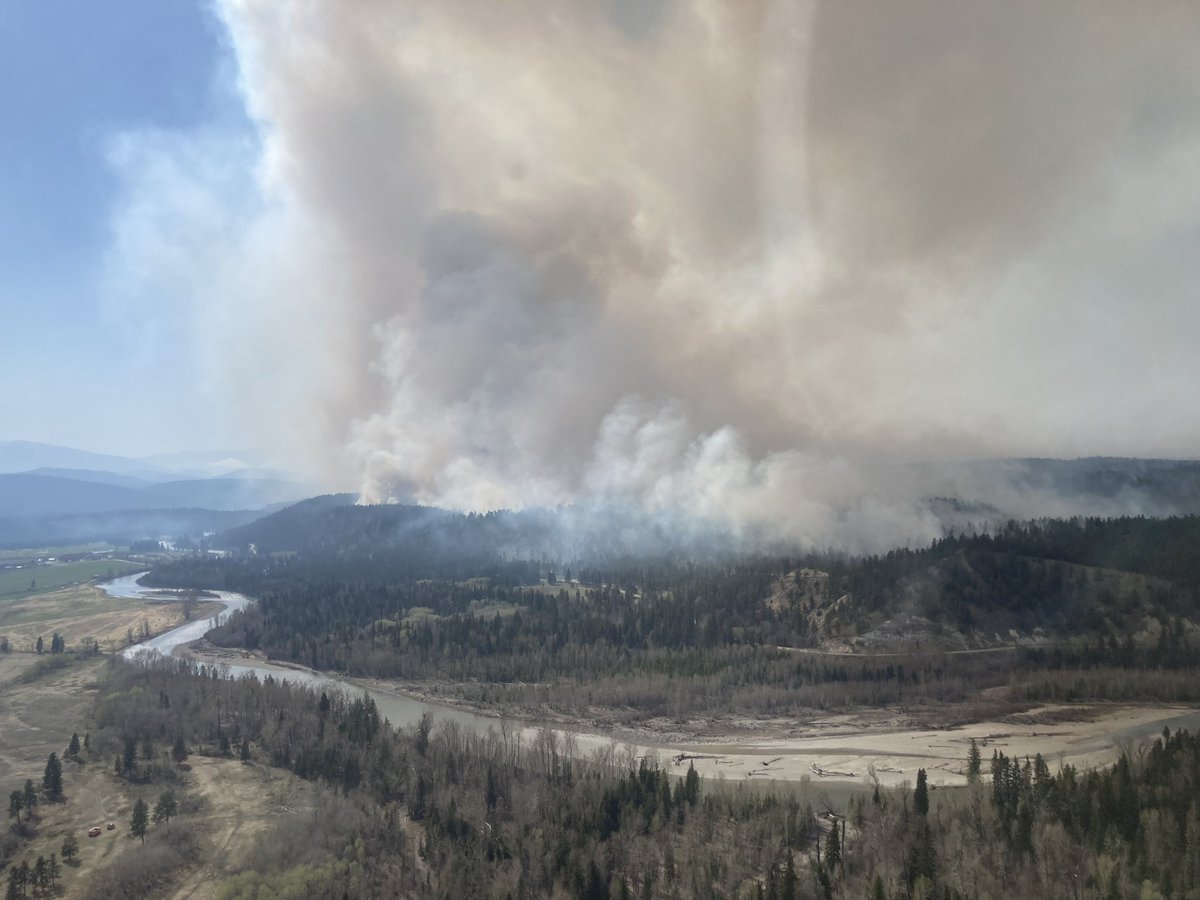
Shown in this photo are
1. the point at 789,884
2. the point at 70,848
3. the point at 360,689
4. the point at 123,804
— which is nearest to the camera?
the point at 789,884

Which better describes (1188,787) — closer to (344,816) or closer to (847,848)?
(847,848)

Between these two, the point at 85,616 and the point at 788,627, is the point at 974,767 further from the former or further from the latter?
the point at 85,616

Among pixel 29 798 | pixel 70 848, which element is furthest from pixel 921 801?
pixel 29 798

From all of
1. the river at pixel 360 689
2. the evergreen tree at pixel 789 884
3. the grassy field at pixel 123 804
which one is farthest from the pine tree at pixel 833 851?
the grassy field at pixel 123 804

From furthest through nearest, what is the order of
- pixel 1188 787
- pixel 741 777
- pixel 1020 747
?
pixel 1020 747 → pixel 741 777 → pixel 1188 787

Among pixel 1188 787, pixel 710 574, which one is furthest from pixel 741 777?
pixel 710 574

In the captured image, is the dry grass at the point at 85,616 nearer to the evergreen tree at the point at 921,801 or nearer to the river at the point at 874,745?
the river at the point at 874,745

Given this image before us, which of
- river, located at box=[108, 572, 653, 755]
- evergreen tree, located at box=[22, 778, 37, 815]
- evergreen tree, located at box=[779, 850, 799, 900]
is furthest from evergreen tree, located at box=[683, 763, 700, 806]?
evergreen tree, located at box=[22, 778, 37, 815]
